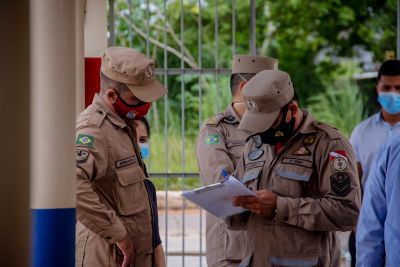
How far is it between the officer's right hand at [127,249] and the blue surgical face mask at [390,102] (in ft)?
11.1

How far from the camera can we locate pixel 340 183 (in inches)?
187

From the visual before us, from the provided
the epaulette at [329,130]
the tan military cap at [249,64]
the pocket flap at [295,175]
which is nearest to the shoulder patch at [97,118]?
the pocket flap at [295,175]

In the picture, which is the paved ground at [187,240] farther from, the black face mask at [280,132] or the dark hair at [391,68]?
the black face mask at [280,132]

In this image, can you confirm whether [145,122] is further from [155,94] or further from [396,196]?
[396,196]

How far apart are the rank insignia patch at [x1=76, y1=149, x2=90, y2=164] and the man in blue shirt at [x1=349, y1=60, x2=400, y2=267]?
3.30 meters

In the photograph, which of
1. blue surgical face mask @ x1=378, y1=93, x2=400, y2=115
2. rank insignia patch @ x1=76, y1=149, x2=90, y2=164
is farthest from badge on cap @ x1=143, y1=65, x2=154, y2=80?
blue surgical face mask @ x1=378, y1=93, x2=400, y2=115

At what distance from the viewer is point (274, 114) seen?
4.83 meters

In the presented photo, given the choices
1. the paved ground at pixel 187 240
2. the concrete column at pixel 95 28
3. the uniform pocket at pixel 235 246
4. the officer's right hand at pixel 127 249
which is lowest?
the paved ground at pixel 187 240

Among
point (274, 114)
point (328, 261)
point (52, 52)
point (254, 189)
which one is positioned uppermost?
point (52, 52)

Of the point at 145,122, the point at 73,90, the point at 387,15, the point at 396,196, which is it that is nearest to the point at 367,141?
the point at 145,122

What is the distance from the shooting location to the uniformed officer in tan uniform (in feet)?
15.5

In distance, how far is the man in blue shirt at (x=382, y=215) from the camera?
4.16m

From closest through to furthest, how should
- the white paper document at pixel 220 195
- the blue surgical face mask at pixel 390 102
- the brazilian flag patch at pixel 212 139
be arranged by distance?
the white paper document at pixel 220 195 < the brazilian flag patch at pixel 212 139 < the blue surgical face mask at pixel 390 102

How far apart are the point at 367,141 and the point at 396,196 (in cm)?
375
